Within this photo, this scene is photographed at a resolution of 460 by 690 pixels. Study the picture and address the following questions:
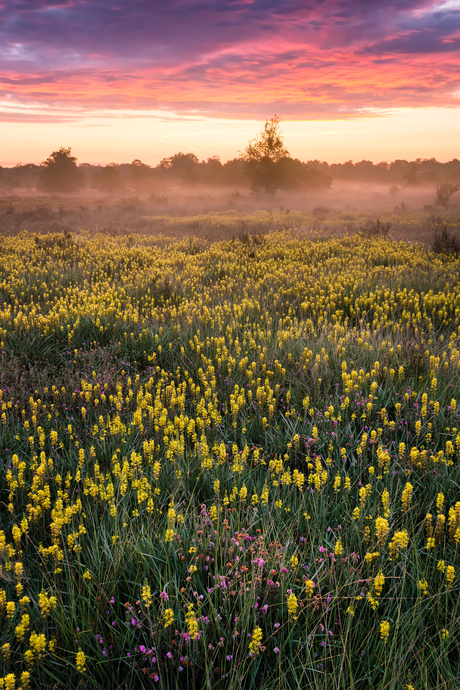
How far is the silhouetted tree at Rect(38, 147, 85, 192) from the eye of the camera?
71.2m

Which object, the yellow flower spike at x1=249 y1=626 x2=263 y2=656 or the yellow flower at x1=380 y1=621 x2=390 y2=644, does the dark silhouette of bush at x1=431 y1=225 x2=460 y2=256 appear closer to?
the yellow flower at x1=380 y1=621 x2=390 y2=644

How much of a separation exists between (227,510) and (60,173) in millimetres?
83908

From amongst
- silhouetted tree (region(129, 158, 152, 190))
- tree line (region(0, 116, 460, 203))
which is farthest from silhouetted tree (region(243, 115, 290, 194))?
silhouetted tree (region(129, 158, 152, 190))

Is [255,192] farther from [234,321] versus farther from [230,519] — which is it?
[230,519]

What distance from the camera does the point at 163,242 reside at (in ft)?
47.6

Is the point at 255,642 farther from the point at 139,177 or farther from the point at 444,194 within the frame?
the point at 139,177

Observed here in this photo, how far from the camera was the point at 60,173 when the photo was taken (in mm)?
72875

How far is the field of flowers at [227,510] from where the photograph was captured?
58.6 inches

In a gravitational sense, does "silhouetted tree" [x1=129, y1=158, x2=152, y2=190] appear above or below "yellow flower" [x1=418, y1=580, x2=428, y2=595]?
above

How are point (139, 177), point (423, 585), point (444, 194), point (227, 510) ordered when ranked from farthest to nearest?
1. point (139, 177)
2. point (444, 194)
3. point (227, 510)
4. point (423, 585)

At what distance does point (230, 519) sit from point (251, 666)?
25.2 inches

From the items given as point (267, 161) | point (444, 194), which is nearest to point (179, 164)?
point (267, 161)

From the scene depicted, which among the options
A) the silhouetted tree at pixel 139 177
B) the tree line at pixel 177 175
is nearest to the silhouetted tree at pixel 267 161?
the tree line at pixel 177 175

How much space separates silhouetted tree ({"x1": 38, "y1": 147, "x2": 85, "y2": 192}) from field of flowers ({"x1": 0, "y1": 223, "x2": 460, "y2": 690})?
78.7m
